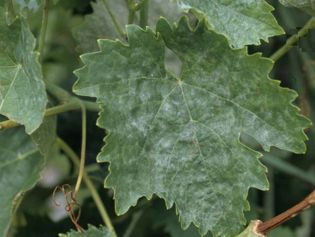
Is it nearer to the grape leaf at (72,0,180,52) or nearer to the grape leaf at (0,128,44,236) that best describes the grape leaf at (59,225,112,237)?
the grape leaf at (0,128,44,236)

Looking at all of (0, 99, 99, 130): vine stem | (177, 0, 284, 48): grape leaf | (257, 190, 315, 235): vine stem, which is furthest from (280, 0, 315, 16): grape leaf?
(0, 99, 99, 130): vine stem

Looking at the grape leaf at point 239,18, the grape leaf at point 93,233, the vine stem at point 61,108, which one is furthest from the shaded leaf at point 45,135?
the grape leaf at point 239,18

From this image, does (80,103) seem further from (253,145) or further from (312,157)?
(312,157)

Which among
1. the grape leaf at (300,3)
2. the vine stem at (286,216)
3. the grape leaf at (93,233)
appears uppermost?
the grape leaf at (300,3)

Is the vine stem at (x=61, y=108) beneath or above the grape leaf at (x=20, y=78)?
beneath

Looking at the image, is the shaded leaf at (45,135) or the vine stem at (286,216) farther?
the shaded leaf at (45,135)

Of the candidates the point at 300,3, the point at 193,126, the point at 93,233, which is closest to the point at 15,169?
the point at 93,233

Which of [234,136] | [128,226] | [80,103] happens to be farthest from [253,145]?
[234,136]

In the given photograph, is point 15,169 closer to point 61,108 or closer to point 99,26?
point 61,108

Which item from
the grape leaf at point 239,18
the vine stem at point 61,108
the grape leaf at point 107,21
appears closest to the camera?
the grape leaf at point 239,18

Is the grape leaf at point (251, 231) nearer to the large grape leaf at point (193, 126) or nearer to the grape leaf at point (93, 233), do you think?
the large grape leaf at point (193, 126)
